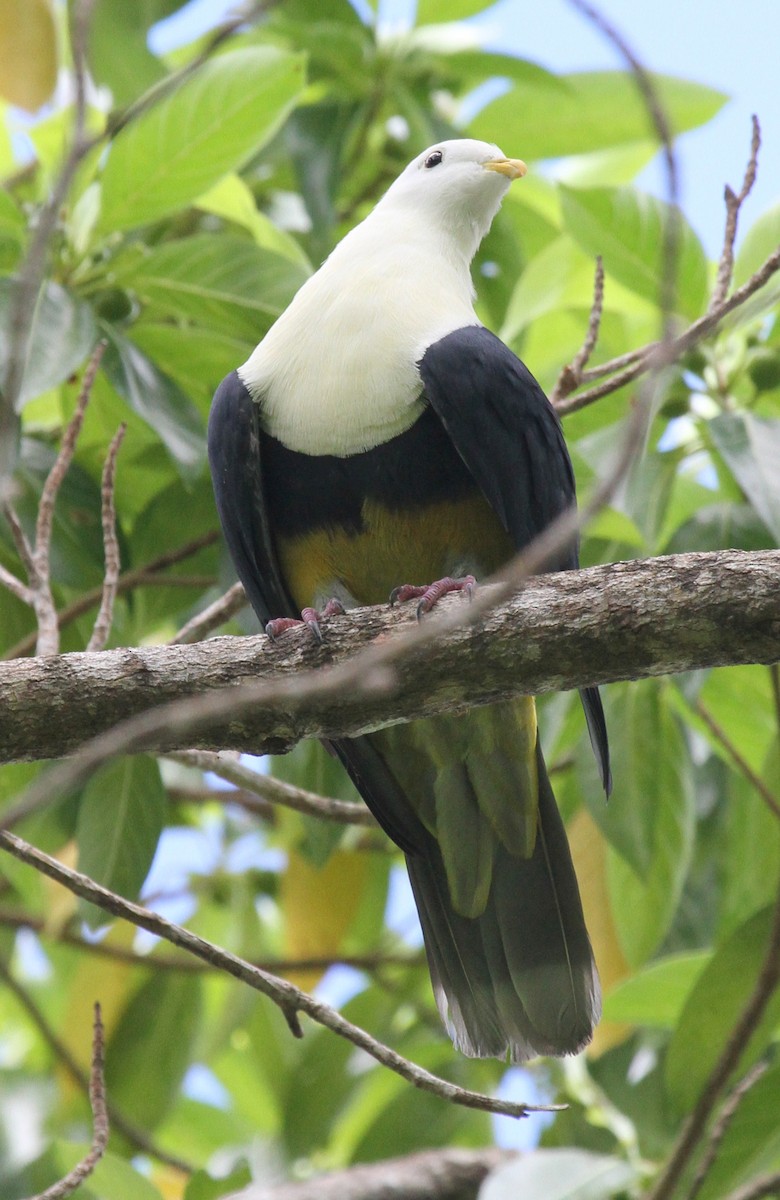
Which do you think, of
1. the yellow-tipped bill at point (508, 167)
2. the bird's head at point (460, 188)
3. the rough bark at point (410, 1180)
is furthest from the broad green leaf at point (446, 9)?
the rough bark at point (410, 1180)

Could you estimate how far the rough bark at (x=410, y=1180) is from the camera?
350 cm

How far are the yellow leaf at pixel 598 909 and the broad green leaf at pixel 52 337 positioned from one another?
1.72 metres

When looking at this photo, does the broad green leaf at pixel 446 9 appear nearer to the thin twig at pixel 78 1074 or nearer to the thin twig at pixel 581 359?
the thin twig at pixel 581 359

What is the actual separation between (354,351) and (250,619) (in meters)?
0.81

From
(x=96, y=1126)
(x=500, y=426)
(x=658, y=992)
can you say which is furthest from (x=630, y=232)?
(x=96, y=1126)

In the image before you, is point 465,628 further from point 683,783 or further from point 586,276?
point 586,276

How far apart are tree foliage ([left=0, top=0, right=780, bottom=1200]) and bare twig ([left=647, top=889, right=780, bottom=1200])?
0.05 metres

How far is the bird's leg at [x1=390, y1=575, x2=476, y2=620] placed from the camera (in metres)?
2.42

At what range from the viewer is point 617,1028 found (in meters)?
3.82

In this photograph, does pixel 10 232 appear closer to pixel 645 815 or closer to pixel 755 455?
pixel 755 455

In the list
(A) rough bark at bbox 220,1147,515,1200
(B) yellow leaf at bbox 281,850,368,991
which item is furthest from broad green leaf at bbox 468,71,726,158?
(A) rough bark at bbox 220,1147,515,1200

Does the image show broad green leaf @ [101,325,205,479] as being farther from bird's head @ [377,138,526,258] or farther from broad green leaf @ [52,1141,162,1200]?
broad green leaf @ [52,1141,162,1200]

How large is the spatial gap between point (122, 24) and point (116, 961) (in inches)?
109

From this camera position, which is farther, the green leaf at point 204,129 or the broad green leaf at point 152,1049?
the broad green leaf at point 152,1049
